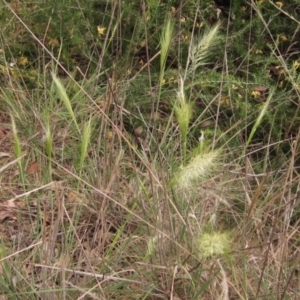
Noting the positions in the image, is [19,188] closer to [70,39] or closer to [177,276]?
[70,39]

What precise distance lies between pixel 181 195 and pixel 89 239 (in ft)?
1.38

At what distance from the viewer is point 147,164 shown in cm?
171

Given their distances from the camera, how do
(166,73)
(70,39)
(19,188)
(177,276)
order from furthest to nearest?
1. (70,39)
2. (166,73)
3. (19,188)
4. (177,276)

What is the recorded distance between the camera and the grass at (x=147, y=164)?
1.72 metres


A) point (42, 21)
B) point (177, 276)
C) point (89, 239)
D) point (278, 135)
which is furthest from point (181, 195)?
point (42, 21)

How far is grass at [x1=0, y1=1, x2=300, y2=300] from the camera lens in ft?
5.64

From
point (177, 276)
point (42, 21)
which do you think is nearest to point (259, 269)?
point (177, 276)

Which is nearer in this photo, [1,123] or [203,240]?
[203,240]

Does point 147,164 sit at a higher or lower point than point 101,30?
higher

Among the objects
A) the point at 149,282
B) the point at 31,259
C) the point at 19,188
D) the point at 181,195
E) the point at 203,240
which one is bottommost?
the point at 19,188

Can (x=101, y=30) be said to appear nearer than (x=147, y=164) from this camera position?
No

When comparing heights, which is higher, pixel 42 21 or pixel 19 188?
pixel 42 21

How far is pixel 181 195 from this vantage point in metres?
1.93

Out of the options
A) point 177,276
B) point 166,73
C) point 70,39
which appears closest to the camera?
point 177,276
